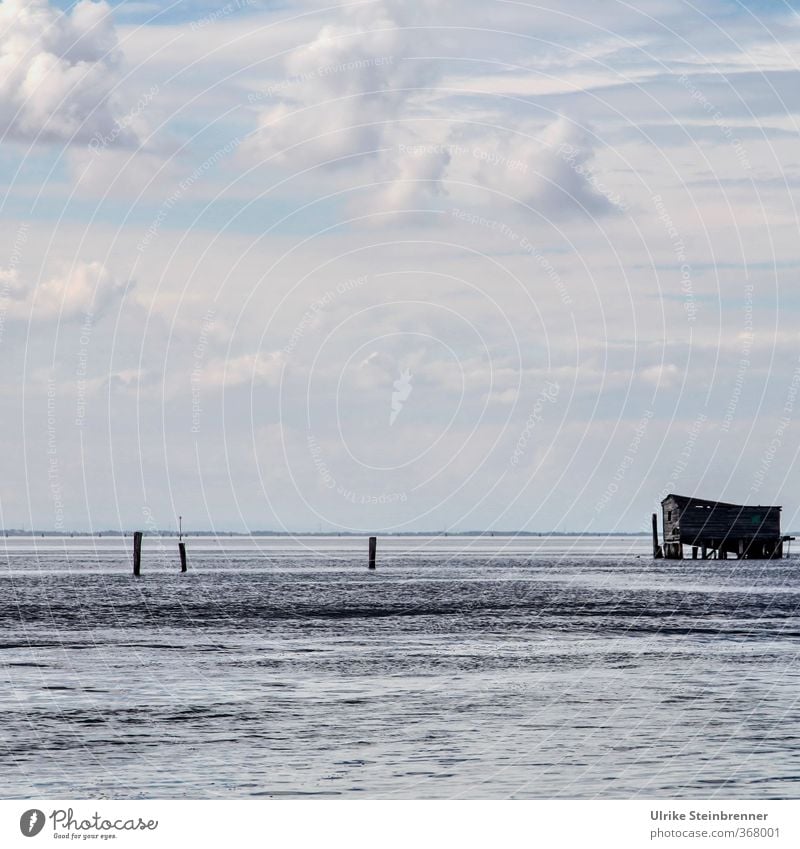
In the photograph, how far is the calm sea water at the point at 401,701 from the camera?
27625 mm

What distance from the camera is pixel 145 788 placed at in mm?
26797

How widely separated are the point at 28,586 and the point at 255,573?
106 feet

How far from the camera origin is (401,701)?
36.6m

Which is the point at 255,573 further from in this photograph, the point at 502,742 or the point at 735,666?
the point at 502,742

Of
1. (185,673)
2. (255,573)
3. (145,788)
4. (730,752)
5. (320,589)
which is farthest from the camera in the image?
(255,573)
